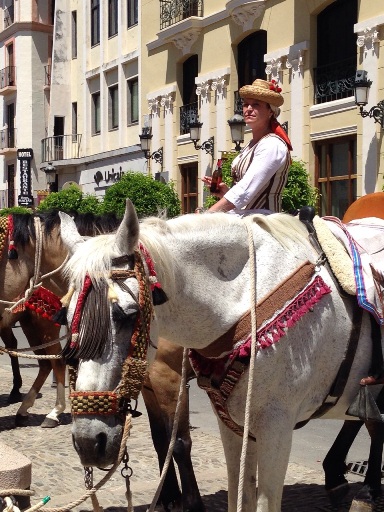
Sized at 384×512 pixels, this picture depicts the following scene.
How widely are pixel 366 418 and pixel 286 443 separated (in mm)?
487

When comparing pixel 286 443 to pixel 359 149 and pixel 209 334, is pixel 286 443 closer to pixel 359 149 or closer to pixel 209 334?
pixel 209 334

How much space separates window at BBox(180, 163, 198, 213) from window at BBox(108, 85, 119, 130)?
6069mm

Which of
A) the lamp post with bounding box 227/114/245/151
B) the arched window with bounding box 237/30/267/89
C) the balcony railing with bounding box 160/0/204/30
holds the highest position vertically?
the balcony railing with bounding box 160/0/204/30

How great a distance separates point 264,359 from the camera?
3.60 meters

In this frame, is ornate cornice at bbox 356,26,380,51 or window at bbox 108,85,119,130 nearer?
ornate cornice at bbox 356,26,380,51

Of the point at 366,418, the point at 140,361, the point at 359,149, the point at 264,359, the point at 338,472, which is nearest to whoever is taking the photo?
the point at 140,361

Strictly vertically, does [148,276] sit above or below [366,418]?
above

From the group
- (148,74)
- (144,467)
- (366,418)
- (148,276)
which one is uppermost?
(148,74)

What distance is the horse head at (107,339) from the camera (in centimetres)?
318

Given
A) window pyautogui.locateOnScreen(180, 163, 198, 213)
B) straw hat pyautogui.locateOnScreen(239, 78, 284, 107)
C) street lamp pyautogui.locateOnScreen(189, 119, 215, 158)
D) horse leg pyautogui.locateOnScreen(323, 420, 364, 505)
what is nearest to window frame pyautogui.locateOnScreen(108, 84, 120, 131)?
window pyautogui.locateOnScreen(180, 163, 198, 213)

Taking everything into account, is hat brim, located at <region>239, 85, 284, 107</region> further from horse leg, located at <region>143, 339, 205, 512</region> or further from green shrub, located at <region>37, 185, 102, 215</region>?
green shrub, located at <region>37, 185, 102, 215</region>

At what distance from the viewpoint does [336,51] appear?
19562 millimetres

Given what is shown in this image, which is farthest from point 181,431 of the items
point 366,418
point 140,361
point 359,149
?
point 359,149

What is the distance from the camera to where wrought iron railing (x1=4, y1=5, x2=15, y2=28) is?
1668 inches
